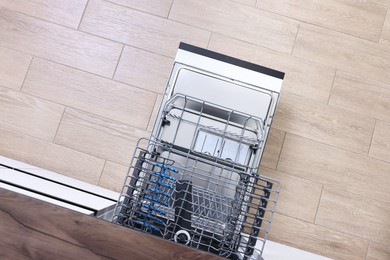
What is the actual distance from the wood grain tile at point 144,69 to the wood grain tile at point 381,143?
897 mm

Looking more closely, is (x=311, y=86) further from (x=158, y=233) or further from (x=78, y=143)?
(x=158, y=233)

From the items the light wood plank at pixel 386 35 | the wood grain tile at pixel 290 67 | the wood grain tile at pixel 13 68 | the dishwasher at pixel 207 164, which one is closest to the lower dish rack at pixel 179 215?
the dishwasher at pixel 207 164

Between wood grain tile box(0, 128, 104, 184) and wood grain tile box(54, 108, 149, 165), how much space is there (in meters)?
0.03

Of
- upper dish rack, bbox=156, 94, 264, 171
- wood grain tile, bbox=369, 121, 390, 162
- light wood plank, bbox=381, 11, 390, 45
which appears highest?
light wood plank, bbox=381, 11, 390, 45

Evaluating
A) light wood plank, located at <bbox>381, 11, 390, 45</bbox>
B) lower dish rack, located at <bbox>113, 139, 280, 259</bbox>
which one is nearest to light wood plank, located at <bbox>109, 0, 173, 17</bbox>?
light wood plank, located at <bbox>381, 11, 390, 45</bbox>

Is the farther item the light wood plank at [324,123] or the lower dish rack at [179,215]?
the light wood plank at [324,123]

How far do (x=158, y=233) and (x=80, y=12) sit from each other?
127 cm

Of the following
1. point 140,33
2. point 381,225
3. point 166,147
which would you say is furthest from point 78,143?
point 381,225

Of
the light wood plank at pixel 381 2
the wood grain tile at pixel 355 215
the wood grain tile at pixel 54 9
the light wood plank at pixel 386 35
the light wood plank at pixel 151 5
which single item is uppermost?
the light wood plank at pixel 381 2

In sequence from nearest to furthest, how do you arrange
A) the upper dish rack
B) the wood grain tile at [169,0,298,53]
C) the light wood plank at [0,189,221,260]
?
the light wood plank at [0,189,221,260] < the upper dish rack < the wood grain tile at [169,0,298,53]

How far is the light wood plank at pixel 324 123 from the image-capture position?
1580 millimetres

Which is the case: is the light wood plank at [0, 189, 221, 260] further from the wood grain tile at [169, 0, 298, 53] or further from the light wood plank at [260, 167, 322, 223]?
the wood grain tile at [169, 0, 298, 53]

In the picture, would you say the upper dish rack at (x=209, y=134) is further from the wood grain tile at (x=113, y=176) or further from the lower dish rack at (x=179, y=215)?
the wood grain tile at (x=113, y=176)

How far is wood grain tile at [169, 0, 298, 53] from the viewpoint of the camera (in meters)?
1.63
